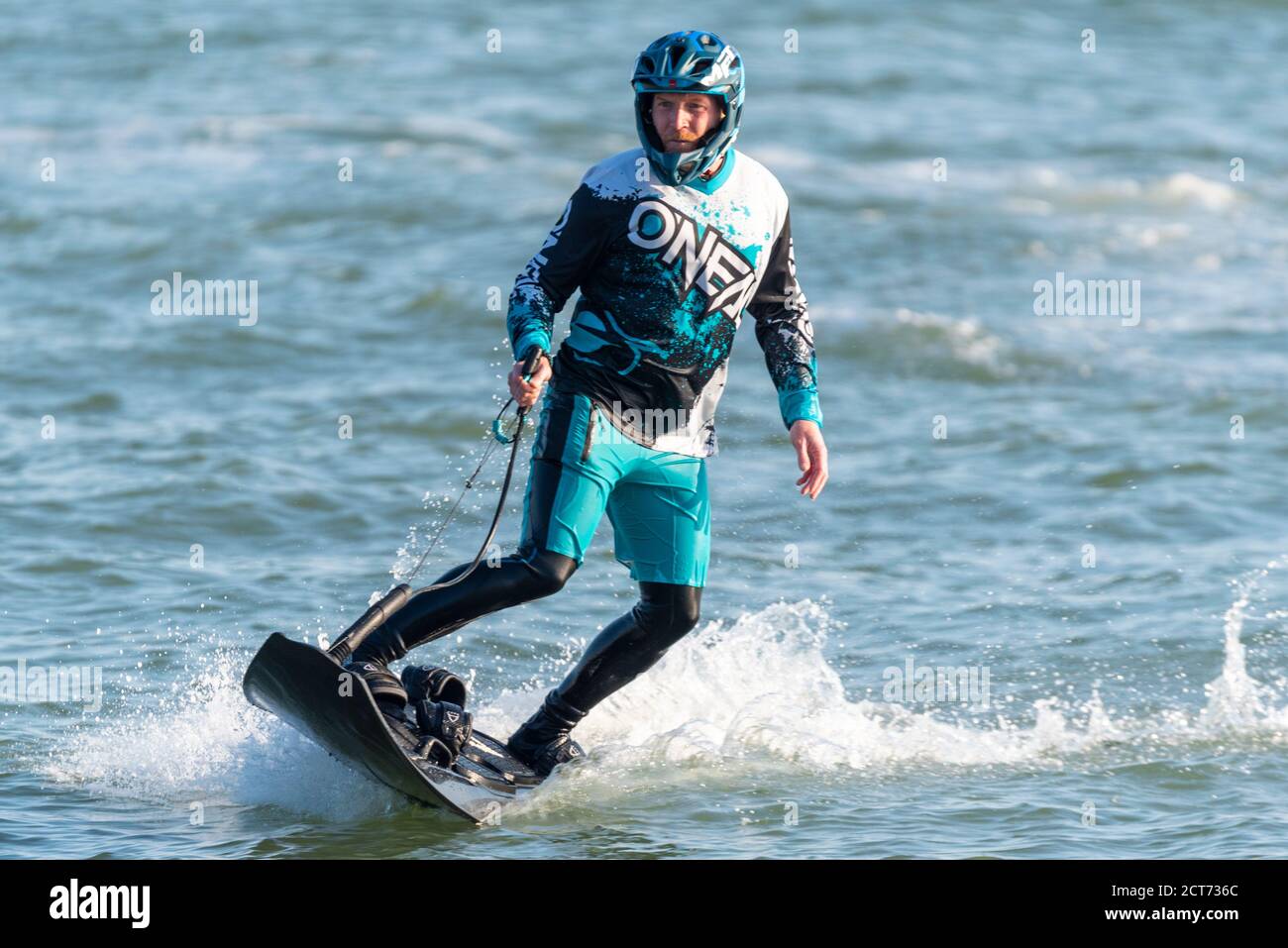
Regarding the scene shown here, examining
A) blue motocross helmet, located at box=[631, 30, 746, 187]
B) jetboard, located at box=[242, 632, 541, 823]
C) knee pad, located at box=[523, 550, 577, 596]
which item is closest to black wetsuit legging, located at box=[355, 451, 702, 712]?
knee pad, located at box=[523, 550, 577, 596]

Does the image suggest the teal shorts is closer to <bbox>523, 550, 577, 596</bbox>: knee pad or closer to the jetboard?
<bbox>523, 550, 577, 596</bbox>: knee pad

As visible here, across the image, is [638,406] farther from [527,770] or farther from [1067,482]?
[1067,482]

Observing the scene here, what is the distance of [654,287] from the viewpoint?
570 centimetres

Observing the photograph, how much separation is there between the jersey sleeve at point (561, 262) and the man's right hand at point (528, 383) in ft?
0.78

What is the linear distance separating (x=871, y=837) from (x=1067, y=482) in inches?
205

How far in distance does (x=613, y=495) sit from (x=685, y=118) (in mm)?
1265

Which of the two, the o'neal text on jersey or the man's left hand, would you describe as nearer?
the o'neal text on jersey

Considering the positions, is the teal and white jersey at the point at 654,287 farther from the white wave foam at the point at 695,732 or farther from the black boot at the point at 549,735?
the white wave foam at the point at 695,732

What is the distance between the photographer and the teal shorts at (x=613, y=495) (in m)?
5.70

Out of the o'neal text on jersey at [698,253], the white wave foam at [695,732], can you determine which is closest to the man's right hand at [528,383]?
the o'neal text on jersey at [698,253]

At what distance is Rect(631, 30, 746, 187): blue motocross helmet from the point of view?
551cm

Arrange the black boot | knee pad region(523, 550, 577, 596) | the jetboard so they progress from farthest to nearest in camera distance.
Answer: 1. the black boot
2. knee pad region(523, 550, 577, 596)
3. the jetboard

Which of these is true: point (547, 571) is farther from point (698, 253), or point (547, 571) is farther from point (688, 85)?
point (688, 85)

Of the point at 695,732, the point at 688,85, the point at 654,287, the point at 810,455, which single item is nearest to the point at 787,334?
the point at 810,455
